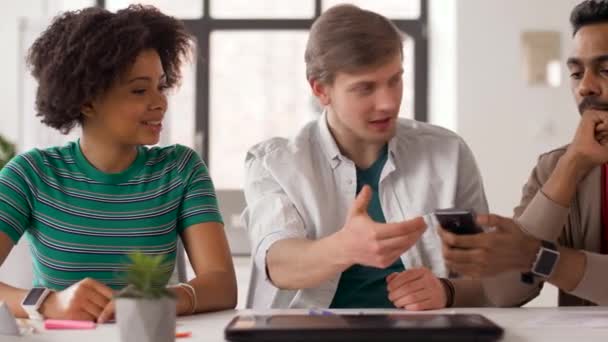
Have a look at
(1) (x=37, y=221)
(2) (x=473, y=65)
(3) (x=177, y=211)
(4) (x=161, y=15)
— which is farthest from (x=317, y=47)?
(2) (x=473, y=65)

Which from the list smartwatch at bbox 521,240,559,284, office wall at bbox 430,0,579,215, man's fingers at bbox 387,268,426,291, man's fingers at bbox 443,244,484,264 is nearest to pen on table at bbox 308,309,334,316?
man's fingers at bbox 387,268,426,291

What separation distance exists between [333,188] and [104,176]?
0.56m

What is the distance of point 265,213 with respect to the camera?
6.82ft

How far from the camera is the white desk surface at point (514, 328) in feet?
4.62

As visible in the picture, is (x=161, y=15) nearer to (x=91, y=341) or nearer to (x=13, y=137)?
(x=91, y=341)

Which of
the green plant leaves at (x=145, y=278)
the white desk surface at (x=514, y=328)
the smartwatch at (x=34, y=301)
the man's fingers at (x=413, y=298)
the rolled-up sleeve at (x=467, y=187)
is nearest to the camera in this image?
the green plant leaves at (x=145, y=278)

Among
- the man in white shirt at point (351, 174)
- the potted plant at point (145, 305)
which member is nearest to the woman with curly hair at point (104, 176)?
the man in white shirt at point (351, 174)

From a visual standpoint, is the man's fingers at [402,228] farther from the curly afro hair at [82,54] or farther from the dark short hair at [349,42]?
the curly afro hair at [82,54]

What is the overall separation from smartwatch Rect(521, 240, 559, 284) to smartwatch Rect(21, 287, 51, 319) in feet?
3.28

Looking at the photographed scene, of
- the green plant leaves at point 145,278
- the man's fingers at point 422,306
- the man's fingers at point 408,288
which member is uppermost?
the green plant leaves at point 145,278

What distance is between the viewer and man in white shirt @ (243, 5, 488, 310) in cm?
209

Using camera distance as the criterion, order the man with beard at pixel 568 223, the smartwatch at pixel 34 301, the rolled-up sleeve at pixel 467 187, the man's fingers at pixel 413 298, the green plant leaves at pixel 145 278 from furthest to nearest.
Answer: the rolled-up sleeve at pixel 467 187
the man with beard at pixel 568 223
the man's fingers at pixel 413 298
the smartwatch at pixel 34 301
the green plant leaves at pixel 145 278

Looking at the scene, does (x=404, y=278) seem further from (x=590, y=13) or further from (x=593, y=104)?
(x=590, y=13)

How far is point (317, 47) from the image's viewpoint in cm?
223
